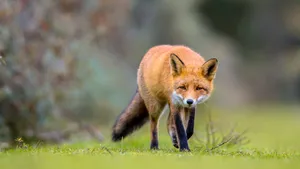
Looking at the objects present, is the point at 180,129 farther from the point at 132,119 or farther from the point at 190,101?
the point at 132,119

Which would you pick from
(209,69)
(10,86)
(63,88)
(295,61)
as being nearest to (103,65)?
(63,88)

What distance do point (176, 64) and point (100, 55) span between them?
40.2 ft

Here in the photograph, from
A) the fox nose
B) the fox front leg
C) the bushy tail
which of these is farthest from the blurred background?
the fox nose

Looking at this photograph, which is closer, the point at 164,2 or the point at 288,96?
the point at 164,2

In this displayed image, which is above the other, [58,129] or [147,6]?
[147,6]

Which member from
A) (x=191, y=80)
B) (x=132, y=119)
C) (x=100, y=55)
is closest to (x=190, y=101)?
(x=191, y=80)

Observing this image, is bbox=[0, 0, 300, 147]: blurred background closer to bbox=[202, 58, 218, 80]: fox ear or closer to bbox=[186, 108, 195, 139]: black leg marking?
bbox=[186, 108, 195, 139]: black leg marking

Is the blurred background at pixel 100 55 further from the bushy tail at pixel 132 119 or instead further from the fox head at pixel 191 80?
the fox head at pixel 191 80

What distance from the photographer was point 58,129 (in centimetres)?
1783

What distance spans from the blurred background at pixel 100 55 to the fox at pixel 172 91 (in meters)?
2.24

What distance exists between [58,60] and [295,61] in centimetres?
2665

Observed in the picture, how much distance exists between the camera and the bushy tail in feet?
43.9

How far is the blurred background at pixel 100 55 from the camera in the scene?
16.2m

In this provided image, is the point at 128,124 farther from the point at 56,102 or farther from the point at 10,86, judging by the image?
the point at 56,102
